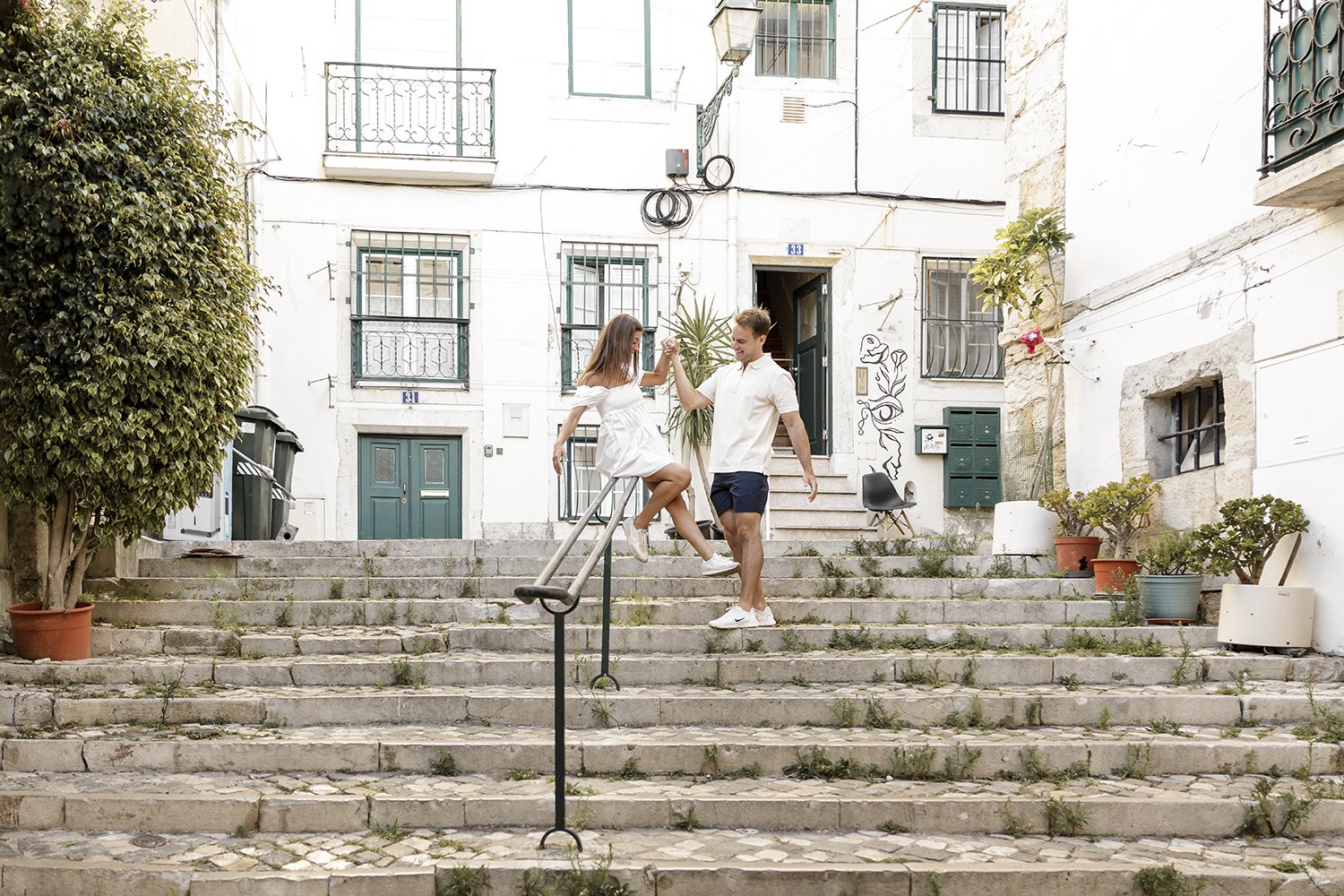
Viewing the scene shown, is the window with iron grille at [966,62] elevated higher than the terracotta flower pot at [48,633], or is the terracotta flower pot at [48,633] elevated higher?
the window with iron grille at [966,62]

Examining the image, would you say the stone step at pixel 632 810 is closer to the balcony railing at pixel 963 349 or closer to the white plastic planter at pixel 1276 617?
the white plastic planter at pixel 1276 617

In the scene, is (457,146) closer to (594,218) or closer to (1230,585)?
(594,218)

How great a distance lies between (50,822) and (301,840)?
0.97 m

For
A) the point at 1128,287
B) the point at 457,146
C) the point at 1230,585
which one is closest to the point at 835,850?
the point at 1230,585

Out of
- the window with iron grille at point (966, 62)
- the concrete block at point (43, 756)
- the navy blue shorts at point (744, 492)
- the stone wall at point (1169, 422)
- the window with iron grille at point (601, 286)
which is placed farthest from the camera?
the window with iron grille at point (966, 62)

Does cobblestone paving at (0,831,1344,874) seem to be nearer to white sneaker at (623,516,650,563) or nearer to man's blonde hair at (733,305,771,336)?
white sneaker at (623,516,650,563)

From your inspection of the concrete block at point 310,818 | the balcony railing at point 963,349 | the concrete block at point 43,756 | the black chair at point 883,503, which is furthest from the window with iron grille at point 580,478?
the concrete block at point 310,818

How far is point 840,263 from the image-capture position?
14.1m

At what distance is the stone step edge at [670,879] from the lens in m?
4.27

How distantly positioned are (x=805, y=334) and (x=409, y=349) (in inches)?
175

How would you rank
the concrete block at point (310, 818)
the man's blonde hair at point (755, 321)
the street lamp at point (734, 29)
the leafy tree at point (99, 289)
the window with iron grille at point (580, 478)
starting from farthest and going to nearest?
the window with iron grille at point (580, 478), the street lamp at point (734, 29), the man's blonde hair at point (755, 321), the leafy tree at point (99, 289), the concrete block at point (310, 818)

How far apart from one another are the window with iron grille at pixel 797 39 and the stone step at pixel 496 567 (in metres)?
7.26

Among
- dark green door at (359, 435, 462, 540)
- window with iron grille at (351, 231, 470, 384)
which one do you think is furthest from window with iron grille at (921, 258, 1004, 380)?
dark green door at (359, 435, 462, 540)

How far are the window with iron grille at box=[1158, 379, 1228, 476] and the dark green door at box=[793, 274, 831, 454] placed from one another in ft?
18.0
